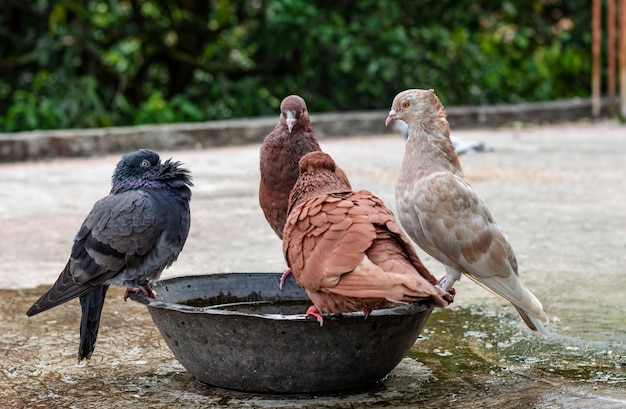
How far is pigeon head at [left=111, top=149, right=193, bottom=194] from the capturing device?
150 inches

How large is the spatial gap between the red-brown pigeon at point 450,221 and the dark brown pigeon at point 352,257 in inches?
16.7

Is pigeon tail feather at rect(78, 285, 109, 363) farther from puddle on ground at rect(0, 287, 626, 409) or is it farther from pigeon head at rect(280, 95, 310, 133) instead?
pigeon head at rect(280, 95, 310, 133)

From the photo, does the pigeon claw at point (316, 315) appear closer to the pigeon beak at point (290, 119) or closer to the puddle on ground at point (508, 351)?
the puddle on ground at point (508, 351)

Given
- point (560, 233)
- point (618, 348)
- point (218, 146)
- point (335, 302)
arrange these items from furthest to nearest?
point (218, 146) → point (560, 233) → point (618, 348) → point (335, 302)

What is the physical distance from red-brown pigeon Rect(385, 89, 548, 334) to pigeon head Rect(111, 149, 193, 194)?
2.75 feet

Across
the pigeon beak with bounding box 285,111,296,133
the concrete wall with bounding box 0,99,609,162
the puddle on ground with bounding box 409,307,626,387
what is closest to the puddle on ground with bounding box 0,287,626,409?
the puddle on ground with bounding box 409,307,626,387

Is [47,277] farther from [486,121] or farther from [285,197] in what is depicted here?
[486,121]

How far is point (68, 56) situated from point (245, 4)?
2103 mm

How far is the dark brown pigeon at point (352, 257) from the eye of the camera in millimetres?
2990

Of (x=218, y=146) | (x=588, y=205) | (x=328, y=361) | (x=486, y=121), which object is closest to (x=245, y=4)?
(x=218, y=146)

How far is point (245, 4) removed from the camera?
38.7 ft

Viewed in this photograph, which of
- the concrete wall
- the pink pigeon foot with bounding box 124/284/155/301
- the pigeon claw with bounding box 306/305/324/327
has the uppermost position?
the pigeon claw with bounding box 306/305/324/327

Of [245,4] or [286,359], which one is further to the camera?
[245,4]

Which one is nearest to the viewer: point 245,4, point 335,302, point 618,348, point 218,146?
point 335,302
